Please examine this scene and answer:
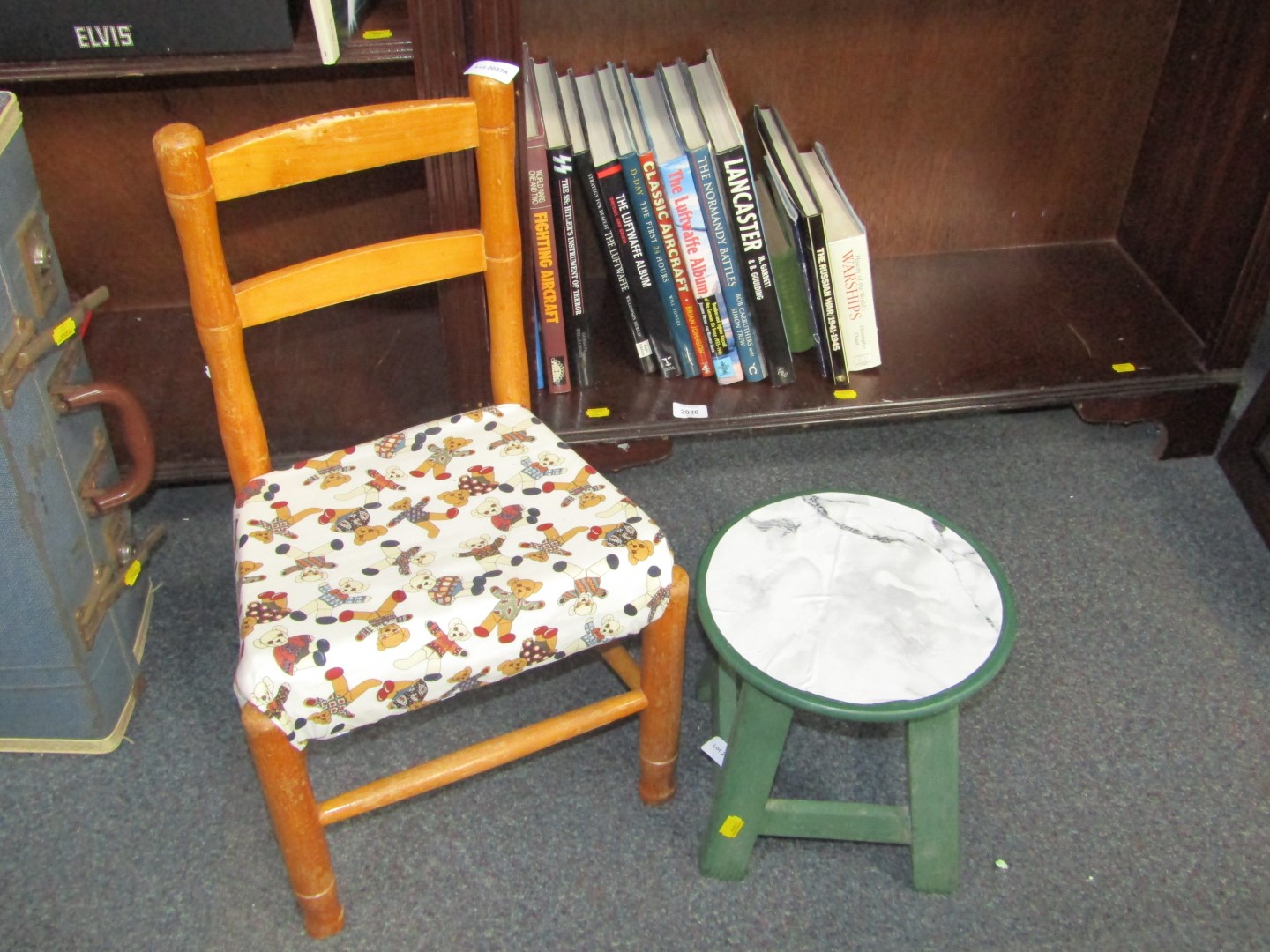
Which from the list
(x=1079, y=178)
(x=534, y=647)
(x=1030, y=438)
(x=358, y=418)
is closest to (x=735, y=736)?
(x=534, y=647)

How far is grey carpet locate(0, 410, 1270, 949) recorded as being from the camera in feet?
3.94

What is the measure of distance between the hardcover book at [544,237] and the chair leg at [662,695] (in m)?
0.48

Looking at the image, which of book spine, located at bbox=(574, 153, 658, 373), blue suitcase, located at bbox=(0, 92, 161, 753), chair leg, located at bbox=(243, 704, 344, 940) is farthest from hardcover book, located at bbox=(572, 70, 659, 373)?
chair leg, located at bbox=(243, 704, 344, 940)

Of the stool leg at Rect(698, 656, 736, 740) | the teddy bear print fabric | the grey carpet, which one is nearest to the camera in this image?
the teddy bear print fabric

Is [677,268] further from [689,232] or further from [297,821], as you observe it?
[297,821]

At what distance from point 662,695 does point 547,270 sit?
22.3 inches

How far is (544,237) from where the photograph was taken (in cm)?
144

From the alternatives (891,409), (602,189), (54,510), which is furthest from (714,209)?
(54,510)

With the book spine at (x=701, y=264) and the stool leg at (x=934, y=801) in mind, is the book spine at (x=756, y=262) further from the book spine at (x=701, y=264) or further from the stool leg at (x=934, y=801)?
the stool leg at (x=934, y=801)

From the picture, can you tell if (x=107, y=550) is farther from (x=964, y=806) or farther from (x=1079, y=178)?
(x=1079, y=178)

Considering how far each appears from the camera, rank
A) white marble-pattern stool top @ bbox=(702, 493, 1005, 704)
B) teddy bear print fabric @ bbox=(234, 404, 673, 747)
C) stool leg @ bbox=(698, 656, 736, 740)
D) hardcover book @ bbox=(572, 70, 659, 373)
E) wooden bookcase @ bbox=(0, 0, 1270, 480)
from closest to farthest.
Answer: teddy bear print fabric @ bbox=(234, 404, 673, 747)
white marble-pattern stool top @ bbox=(702, 493, 1005, 704)
stool leg @ bbox=(698, 656, 736, 740)
hardcover book @ bbox=(572, 70, 659, 373)
wooden bookcase @ bbox=(0, 0, 1270, 480)

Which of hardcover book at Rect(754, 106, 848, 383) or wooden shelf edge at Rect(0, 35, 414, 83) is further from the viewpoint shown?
hardcover book at Rect(754, 106, 848, 383)

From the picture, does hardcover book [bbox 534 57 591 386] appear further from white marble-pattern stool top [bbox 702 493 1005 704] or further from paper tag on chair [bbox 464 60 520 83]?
white marble-pattern stool top [bbox 702 493 1005 704]

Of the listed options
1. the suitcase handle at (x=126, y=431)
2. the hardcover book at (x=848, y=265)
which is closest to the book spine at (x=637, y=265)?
the hardcover book at (x=848, y=265)
